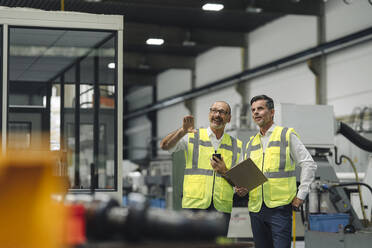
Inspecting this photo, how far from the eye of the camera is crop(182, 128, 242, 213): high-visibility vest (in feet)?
14.5

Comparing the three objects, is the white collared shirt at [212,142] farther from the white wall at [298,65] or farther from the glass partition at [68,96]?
the white wall at [298,65]

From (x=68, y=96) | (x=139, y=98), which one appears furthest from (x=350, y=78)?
(x=139, y=98)

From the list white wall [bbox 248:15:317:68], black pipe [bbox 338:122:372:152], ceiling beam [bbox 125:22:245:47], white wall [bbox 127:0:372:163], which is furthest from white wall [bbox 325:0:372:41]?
ceiling beam [bbox 125:22:245:47]

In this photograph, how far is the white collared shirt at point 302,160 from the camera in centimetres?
438

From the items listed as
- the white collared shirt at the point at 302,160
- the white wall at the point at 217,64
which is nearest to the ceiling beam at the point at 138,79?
the white wall at the point at 217,64

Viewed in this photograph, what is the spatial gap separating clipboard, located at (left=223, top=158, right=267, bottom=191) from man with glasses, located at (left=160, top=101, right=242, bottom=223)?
3.5 inches

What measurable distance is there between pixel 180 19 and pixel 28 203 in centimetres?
1199

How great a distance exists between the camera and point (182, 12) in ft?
42.2

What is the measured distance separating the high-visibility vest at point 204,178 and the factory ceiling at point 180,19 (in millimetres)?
5790

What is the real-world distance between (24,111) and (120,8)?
7.01 meters

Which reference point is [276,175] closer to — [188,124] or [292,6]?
[188,124]

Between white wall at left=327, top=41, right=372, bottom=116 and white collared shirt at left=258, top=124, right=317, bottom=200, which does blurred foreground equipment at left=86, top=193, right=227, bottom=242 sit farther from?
white wall at left=327, top=41, right=372, bottom=116

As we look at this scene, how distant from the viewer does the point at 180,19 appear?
13383mm

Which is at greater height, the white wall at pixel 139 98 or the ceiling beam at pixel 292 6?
the ceiling beam at pixel 292 6
